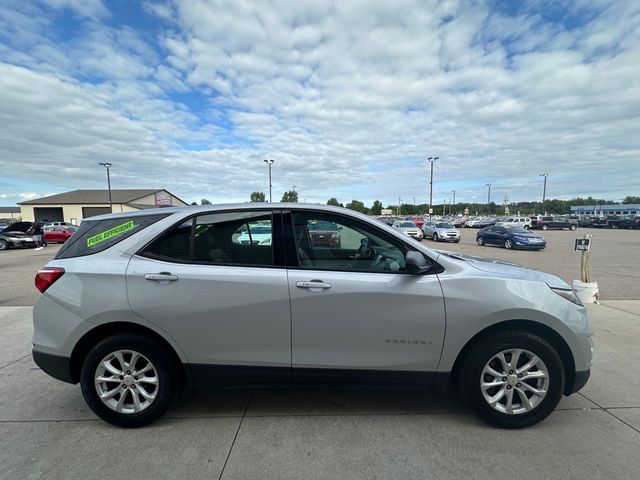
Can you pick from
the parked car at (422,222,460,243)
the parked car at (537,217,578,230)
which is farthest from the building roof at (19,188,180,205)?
the parked car at (537,217,578,230)

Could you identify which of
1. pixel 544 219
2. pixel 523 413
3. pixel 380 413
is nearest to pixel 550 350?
pixel 523 413

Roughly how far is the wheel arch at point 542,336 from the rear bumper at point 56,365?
3.06 metres

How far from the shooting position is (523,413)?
8.66 ft

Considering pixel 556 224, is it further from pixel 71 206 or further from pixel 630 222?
pixel 71 206

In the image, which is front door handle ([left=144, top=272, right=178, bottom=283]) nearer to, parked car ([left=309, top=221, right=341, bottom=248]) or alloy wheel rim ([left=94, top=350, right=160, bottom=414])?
alloy wheel rim ([left=94, top=350, right=160, bottom=414])

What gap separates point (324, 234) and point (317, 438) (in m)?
1.62

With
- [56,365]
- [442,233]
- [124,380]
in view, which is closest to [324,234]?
[124,380]

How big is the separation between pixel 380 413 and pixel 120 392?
2124mm

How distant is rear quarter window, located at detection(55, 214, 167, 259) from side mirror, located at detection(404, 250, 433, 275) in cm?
205

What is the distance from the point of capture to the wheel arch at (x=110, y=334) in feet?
8.66

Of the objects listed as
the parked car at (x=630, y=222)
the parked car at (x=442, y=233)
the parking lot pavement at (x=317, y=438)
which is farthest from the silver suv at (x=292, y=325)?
the parked car at (x=630, y=222)

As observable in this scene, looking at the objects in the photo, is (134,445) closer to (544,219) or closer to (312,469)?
(312,469)

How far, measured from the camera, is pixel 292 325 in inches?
101

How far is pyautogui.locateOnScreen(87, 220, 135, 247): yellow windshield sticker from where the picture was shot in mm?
2803
